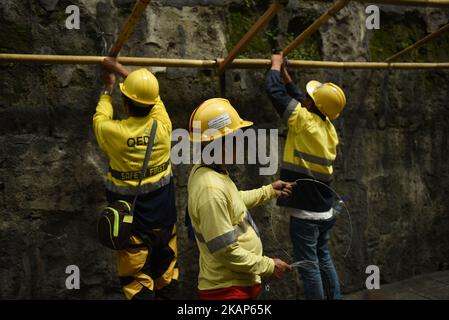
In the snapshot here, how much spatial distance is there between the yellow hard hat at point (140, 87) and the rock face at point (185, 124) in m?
0.53

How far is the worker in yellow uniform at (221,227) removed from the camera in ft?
7.58

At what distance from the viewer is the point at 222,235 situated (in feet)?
7.53

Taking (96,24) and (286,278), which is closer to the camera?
(96,24)

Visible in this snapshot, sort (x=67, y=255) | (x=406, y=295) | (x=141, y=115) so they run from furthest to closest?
(x=406, y=295) → (x=67, y=255) → (x=141, y=115)

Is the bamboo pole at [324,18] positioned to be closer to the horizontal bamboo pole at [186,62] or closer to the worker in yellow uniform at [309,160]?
the horizontal bamboo pole at [186,62]

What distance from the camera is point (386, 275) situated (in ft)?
15.6

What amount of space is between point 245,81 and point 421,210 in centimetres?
239

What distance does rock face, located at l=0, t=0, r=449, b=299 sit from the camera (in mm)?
3412

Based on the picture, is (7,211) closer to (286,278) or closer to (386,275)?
(286,278)

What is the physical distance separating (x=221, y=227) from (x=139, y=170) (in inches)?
42.4
